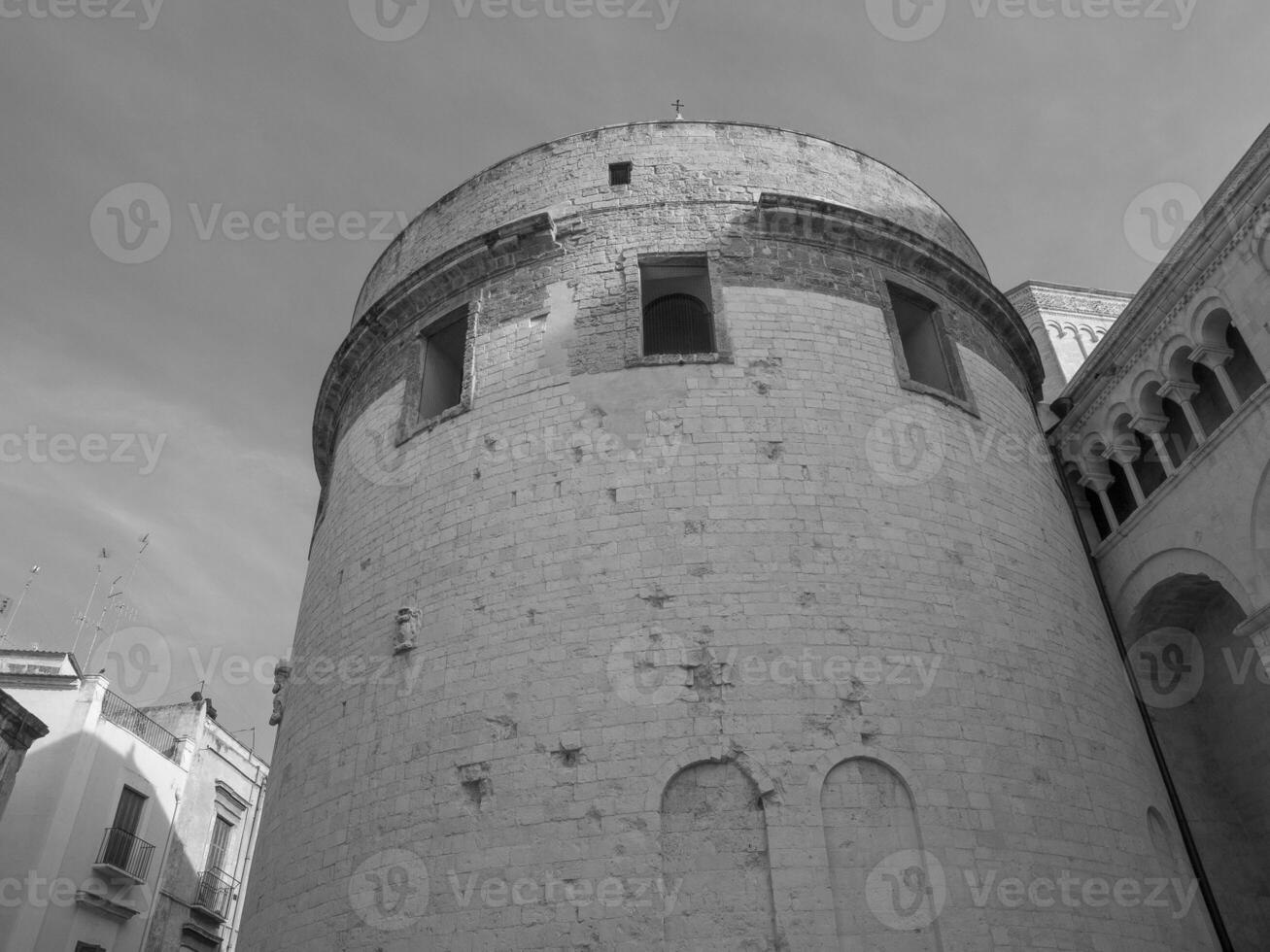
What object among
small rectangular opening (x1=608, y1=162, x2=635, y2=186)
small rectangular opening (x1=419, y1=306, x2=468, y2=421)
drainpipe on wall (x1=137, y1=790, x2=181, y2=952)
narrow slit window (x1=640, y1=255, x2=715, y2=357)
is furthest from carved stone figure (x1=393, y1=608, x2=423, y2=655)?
drainpipe on wall (x1=137, y1=790, x2=181, y2=952)

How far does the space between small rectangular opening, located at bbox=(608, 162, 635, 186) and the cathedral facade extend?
4cm

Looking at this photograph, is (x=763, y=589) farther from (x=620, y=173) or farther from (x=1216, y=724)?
(x=1216, y=724)

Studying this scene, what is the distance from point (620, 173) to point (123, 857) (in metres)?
15.5

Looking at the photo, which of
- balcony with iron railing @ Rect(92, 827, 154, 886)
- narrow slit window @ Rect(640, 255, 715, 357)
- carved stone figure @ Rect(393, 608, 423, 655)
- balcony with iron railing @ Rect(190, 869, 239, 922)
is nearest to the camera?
carved stone figure @ Rect(393, 608, 423, 655)

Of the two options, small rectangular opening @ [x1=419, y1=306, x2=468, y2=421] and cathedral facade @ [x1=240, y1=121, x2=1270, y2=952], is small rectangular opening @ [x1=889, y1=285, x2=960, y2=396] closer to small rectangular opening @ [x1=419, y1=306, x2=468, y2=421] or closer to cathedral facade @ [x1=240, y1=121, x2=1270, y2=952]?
cathedral facade @ [x1=240, y1=121, x2=1270, y2=952]

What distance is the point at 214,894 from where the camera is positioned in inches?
807

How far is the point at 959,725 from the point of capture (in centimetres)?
800

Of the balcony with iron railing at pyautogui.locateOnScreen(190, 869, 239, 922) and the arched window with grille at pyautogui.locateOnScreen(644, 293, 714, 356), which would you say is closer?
the arched window with grille at pyautogui.locateOnScreen(644, 293, 714, 356)

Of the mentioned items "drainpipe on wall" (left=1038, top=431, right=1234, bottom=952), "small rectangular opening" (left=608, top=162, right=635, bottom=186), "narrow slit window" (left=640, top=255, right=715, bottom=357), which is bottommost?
"drainpipe on wall" (left=1038, top=431, right=1234, bottom=952)

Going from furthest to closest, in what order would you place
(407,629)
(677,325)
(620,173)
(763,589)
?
(620,173) < (677,325) < (407,629) < (763,589)

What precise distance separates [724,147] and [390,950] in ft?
30.9

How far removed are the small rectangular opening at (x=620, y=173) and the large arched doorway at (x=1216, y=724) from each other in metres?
7.89

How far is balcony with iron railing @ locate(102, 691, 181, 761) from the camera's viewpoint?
1870 centimetres

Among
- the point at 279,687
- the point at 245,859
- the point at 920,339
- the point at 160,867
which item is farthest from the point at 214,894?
the point at 920,339
